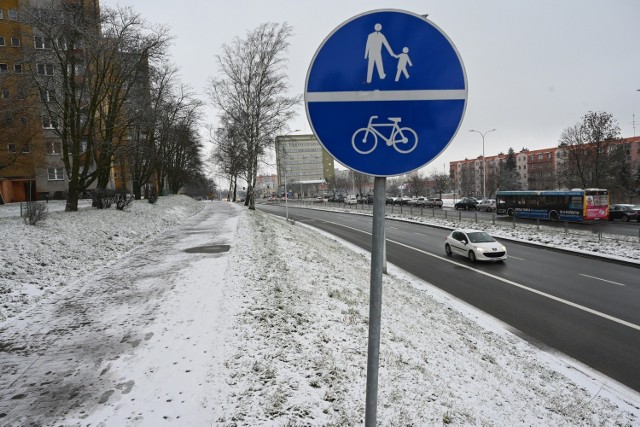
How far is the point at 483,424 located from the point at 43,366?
5.49m

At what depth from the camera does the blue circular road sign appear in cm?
164

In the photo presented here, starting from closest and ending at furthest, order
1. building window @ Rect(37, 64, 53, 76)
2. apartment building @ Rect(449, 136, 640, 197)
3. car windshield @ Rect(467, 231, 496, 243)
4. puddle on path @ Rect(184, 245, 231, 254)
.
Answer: puddle on path @ Rect(184, 245, 231, 254) < car windshield @ Rect(467, 231, 496, 243) < building window @ Rect(37, 64, 53, 76) < apartment building @ Rect(449, 136, 640, 197)

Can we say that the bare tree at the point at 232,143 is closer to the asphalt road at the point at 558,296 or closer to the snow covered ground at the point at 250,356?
the asphalt road at the point at 558,296

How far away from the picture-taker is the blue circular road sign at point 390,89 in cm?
164

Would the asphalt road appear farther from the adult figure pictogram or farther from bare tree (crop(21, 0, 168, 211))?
bare tree (crop(21, 0, 168, 211))

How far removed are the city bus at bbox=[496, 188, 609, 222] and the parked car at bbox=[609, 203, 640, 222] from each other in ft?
9.20

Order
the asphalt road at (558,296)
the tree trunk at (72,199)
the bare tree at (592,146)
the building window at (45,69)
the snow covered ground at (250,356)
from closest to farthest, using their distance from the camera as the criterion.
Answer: the snow covered ground at (250,356) < the asphalt road at (558,296) < the building window at (45,69) < the tree trunk at (72,199) < the bare tree at (592,146)

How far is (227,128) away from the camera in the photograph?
31.1m

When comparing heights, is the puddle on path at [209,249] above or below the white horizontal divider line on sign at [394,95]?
below

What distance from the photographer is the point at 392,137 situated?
1.66 m

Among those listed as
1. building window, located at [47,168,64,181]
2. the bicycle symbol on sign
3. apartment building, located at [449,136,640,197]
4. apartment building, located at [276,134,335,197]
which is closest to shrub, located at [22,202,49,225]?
apartment building, located at [276,134,335,197]

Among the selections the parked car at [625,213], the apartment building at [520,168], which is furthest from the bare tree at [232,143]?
the apartment building at [520,168]

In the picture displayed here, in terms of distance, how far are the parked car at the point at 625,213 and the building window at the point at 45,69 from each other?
43.5m

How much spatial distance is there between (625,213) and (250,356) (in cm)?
3899
